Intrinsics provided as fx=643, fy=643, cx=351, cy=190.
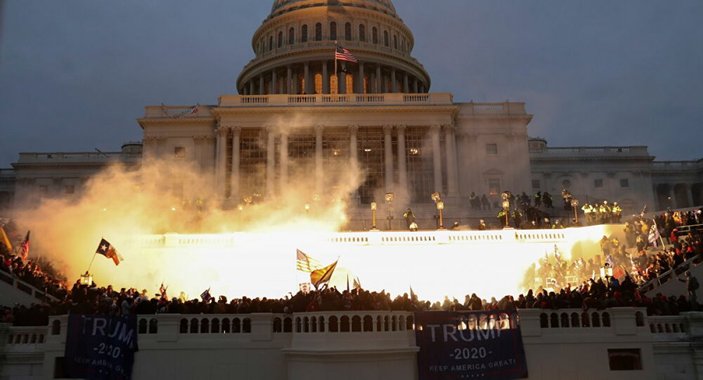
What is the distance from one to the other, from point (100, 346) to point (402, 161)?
118 feet

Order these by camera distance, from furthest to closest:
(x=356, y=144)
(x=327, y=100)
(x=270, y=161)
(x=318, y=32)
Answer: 1. (x=318, y=32)
2. (x=327, y=100)
3. (x=356, y=144)
4. (x=270, y=161)

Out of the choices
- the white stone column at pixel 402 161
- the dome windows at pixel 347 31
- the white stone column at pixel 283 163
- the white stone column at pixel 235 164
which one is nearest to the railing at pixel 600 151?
the white stone column at pixel 402 161

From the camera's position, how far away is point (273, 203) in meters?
45.3

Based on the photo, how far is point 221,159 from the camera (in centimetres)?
5088

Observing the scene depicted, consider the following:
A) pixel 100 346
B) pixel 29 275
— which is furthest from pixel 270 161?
pixel 100 346

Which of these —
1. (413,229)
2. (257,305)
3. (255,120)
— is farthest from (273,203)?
(257,305)

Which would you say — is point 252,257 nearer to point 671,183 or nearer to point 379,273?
point 379,273

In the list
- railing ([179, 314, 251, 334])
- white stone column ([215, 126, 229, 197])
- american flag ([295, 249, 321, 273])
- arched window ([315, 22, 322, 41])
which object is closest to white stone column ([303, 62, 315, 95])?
arched window ([315, 22, 322, 41])

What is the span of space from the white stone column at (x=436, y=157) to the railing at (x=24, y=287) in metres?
31.4

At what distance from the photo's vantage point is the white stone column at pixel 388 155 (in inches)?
1988

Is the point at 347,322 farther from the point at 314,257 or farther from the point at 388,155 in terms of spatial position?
the point at 388,155

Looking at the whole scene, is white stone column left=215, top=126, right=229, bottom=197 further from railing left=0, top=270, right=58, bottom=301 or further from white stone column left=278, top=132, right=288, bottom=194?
railing left=0, top=270, right=58, bottom=301

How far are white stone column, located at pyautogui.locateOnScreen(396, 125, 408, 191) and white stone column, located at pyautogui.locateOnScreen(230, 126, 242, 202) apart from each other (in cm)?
1273

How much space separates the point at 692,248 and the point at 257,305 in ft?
55.3
